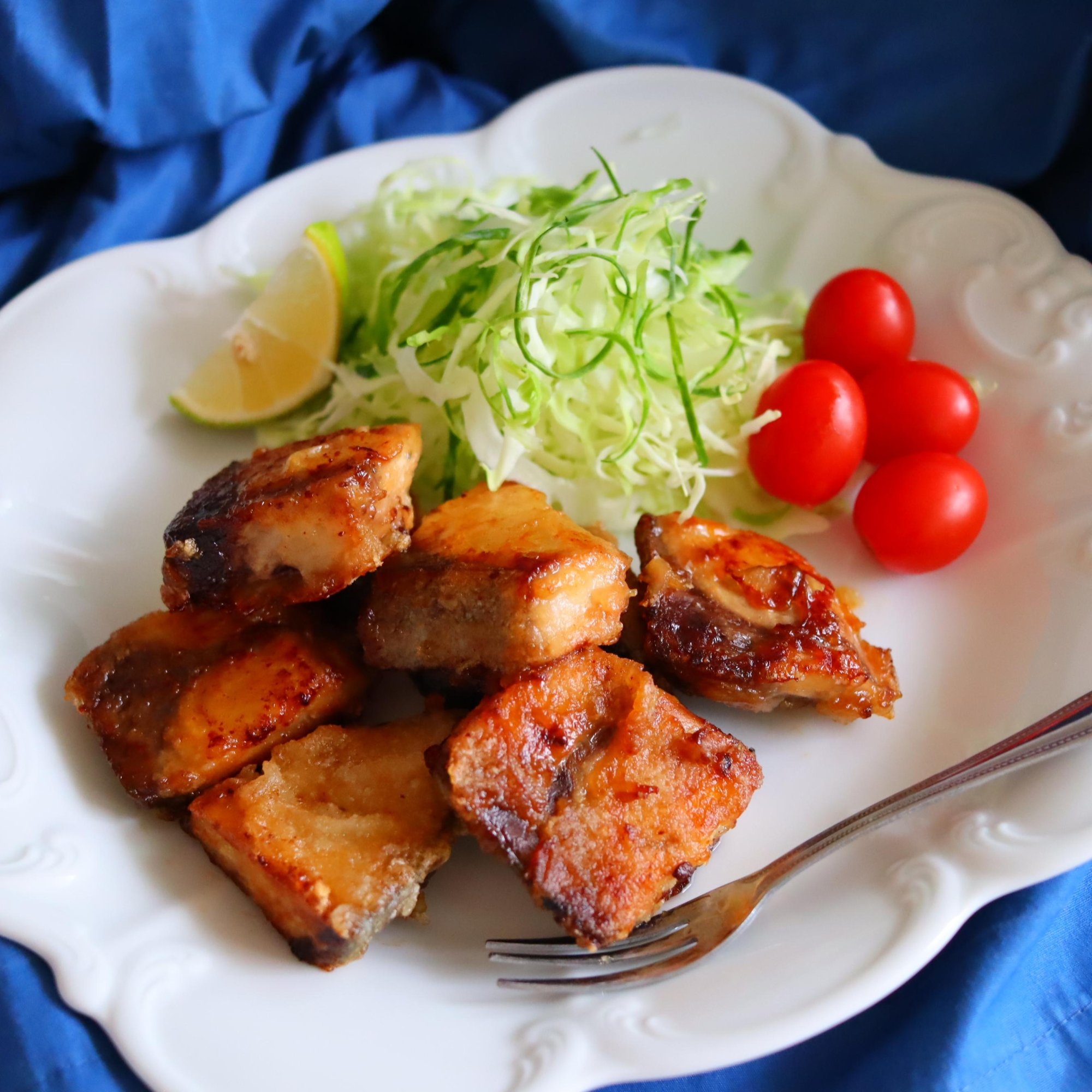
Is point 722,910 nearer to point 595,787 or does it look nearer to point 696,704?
point 595,787

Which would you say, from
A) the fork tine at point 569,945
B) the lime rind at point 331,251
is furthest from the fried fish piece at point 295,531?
the lime rind at point 331,251

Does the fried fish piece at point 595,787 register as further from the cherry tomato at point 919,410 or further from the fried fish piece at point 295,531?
the cherry tomato at point 919,410

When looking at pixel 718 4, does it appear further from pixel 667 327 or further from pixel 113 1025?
pixel 113 1025

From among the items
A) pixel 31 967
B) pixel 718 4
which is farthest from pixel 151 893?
pixel 718 4

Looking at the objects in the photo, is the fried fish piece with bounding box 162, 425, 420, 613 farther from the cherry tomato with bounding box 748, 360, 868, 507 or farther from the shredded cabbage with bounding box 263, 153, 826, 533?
the cherry tomato with bounding box 748, 360, 868, 507

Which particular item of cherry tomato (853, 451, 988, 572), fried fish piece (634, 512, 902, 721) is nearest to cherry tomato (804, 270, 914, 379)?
cherry tomato (853, 451, 988, 572)
